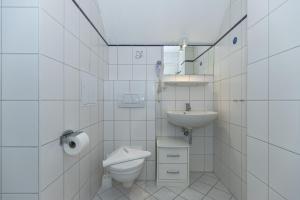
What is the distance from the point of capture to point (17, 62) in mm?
970

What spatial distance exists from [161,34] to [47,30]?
1.63 m

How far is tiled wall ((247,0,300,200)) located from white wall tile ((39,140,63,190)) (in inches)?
45.3

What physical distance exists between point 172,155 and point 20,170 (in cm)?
156

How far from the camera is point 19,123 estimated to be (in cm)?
97

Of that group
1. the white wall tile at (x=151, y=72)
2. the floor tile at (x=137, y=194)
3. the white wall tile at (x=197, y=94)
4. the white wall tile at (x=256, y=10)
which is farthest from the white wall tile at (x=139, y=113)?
the white wall tile at (x=256, y=10)

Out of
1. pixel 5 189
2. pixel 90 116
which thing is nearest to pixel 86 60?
pixel 90 116

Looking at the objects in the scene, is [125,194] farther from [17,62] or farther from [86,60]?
[17,62]

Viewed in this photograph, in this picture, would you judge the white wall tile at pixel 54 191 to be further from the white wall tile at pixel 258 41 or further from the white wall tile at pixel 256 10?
the white wall tile at pixel 256 10

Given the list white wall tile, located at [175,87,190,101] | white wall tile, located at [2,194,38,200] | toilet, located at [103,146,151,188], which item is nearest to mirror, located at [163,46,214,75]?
white wall tile, located at [175,87,190,101]

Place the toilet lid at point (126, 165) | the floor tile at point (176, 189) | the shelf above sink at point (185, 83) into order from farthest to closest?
Result: the shelf above sink at point (185, 83) → the floor tile at point (176, 189) → the toilet lid at point (126, 165)

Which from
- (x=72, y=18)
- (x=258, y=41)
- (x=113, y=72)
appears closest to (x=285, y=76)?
(x=258, y=41)

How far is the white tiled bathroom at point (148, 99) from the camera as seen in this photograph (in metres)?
0.85

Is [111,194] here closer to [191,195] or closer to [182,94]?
[191,195]

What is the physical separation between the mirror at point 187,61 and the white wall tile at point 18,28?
70.0 inches
